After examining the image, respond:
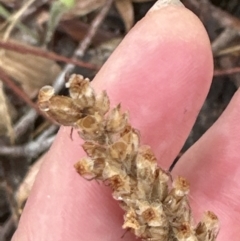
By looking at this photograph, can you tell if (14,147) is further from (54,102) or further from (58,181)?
(54,102)

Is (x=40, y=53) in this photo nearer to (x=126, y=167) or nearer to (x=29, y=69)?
(x=29, y=69)

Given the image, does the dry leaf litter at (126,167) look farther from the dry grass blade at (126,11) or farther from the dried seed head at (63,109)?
the dry grass blade at (126,11)

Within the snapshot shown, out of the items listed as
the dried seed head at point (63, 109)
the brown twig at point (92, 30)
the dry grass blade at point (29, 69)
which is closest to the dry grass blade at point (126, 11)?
the brown twig at point (92, 30)

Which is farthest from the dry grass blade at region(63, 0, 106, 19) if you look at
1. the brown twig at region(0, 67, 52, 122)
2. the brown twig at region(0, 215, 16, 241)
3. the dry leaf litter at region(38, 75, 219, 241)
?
the dry leaf litter at region(38, 75, 219, 241)

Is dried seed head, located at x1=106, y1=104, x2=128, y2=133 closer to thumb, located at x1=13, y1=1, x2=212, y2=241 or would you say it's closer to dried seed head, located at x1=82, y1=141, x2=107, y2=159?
dried seed head, located at x1=82, y1=141, x2=107, y2=159

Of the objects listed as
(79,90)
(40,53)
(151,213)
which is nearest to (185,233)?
(151,213)
